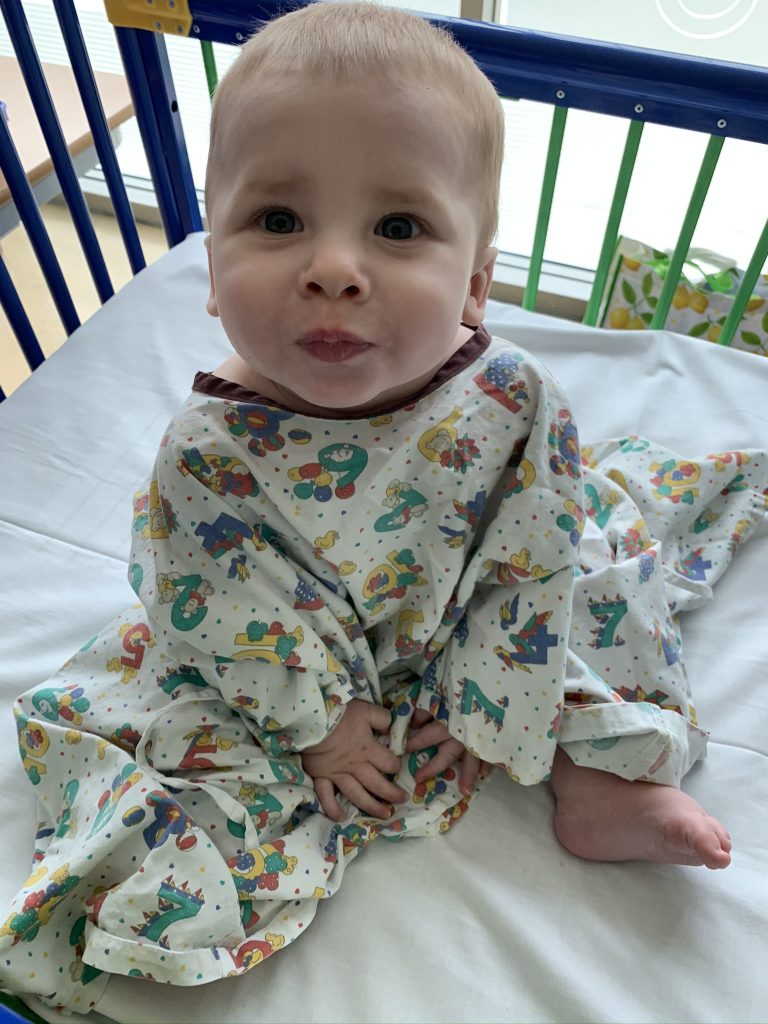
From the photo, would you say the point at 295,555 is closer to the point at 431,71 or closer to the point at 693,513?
the point at 431,71

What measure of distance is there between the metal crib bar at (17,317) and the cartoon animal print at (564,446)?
31.5 inches

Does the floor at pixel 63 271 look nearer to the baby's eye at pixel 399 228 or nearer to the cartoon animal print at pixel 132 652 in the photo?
the cartoon animal print at pixel 132 652

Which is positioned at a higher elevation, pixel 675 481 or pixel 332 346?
pixel 332 346

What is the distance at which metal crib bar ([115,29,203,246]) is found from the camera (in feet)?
3.98

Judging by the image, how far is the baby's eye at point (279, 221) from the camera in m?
0.63

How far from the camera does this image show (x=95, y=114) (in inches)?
48.5

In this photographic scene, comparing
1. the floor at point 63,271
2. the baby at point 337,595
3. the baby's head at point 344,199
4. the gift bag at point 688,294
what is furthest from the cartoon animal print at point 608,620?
the floor at point 63,271

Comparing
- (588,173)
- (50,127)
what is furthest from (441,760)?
(588,173)

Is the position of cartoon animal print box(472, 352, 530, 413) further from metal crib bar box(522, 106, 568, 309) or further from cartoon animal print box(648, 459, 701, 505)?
metal crib bar box(522, 106, 568, 309)

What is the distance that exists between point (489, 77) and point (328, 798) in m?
0.83

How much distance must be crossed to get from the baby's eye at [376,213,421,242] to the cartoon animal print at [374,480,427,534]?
20cm

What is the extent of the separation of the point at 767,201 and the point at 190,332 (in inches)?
50.9

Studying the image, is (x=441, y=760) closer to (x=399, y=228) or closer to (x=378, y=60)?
(x=399, y=228)

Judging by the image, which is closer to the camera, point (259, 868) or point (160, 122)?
point (259, 868)
